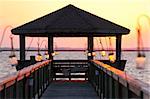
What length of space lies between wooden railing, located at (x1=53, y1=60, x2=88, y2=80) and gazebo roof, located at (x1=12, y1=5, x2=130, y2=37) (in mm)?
2851

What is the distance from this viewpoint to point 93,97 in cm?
1437

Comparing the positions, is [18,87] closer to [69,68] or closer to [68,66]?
[69,68]

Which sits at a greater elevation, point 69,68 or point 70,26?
point 70,26

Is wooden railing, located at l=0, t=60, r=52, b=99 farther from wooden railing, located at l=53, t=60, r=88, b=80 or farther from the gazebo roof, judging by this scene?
wooden railing, located at l=53, t=60, r=88, b=80

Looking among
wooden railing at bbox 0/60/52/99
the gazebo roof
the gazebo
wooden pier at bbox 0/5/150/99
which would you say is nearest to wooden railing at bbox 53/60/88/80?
wooden pier at bbox 0/5/150/99

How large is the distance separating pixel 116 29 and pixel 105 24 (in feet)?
2.41

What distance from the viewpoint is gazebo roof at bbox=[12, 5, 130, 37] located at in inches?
788

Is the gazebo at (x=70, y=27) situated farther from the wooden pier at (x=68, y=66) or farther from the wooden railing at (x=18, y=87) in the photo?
the wooden railing at (x=18, y=87)

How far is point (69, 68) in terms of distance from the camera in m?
24.1

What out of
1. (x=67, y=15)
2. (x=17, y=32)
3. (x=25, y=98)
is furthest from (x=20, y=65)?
(x=25, y=98)

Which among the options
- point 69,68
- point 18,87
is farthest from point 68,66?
point 18,87

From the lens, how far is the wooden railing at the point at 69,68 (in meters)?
23.6

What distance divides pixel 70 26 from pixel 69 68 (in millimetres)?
4162

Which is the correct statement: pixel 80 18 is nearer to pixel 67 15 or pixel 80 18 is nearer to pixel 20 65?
pixel 67 15
